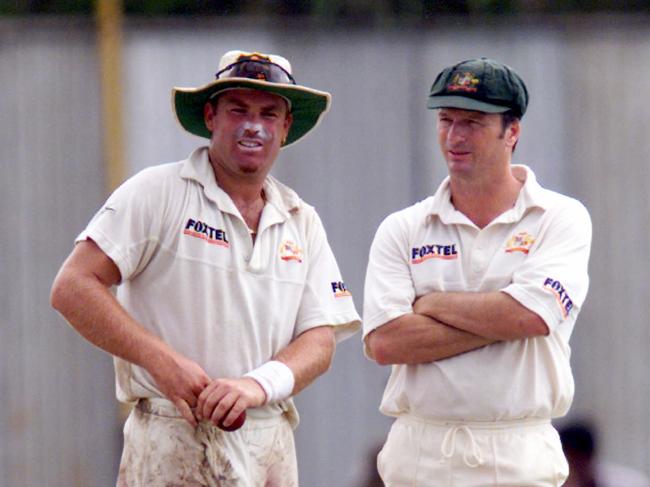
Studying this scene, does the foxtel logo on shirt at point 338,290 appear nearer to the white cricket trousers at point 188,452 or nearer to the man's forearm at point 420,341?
the man's forearm at point 420,341

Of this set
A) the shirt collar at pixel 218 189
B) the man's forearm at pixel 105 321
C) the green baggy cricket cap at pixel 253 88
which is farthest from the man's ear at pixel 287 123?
the man's forearm at pixel 105 321

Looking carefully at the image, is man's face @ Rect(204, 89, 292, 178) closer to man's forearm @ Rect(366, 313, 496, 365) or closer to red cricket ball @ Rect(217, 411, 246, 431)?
man's forearm @ Rect(366, 313, 496, 365)

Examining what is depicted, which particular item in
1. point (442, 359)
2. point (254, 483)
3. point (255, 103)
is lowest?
point (254, 483)

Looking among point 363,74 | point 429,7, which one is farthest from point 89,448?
point 429,7

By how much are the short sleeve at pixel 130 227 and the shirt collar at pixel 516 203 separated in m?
0.83

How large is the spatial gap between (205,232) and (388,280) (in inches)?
22.5

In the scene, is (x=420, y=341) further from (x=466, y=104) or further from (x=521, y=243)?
(x=466, y=104)

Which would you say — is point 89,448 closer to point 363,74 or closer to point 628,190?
point 363,74

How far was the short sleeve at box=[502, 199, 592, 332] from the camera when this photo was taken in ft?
13.4

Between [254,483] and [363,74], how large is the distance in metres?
2.50

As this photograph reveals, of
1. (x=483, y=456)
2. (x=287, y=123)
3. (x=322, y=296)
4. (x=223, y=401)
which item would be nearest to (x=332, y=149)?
(x=287, y=123)

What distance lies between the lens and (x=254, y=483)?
414 centimetres

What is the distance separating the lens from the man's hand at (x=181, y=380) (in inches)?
155

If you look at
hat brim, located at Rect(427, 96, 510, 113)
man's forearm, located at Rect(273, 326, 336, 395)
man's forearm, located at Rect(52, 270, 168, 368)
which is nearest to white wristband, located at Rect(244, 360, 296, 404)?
man's forearm, located at Rect(273, 326, 336, 395)
